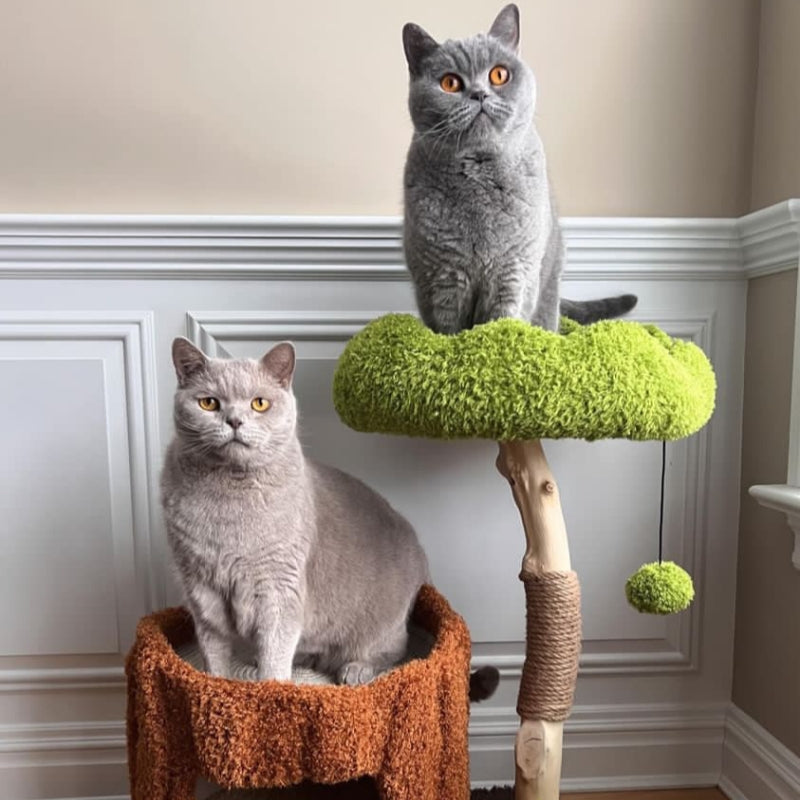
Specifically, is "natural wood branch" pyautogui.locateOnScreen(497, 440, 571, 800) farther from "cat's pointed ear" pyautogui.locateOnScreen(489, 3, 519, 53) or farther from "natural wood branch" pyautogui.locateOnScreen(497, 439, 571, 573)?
"cat's pointed ear" pyautogui.locateOnScreen(489, 3, 519, 53)

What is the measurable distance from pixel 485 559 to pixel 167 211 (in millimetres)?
827

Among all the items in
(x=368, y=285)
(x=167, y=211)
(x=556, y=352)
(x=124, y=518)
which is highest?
(x=167, y=211)

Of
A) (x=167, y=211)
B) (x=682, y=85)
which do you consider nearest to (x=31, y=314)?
(x=167, y=211)

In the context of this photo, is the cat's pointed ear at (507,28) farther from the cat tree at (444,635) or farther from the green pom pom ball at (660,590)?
the green pom pom ball at (660,590)

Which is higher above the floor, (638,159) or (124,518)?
(638,159)

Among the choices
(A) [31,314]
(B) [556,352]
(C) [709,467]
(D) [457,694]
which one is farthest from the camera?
(C) [709,467]

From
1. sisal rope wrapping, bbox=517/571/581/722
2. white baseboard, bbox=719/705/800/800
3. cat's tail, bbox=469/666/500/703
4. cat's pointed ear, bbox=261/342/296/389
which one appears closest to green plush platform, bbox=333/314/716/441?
cat's pointed ear, bbox=261/342/296/389

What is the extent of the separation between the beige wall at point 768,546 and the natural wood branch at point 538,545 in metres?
0.46

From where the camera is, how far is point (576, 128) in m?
1.20

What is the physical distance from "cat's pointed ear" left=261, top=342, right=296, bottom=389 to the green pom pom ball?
52 cm

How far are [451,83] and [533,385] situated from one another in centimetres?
36

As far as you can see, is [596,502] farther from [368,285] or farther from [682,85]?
[682,85]

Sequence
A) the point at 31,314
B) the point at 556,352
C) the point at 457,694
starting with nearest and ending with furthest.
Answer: the point at 556,352
the point at 457,694
the point at 31,314

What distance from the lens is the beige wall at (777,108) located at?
1.09 meters
